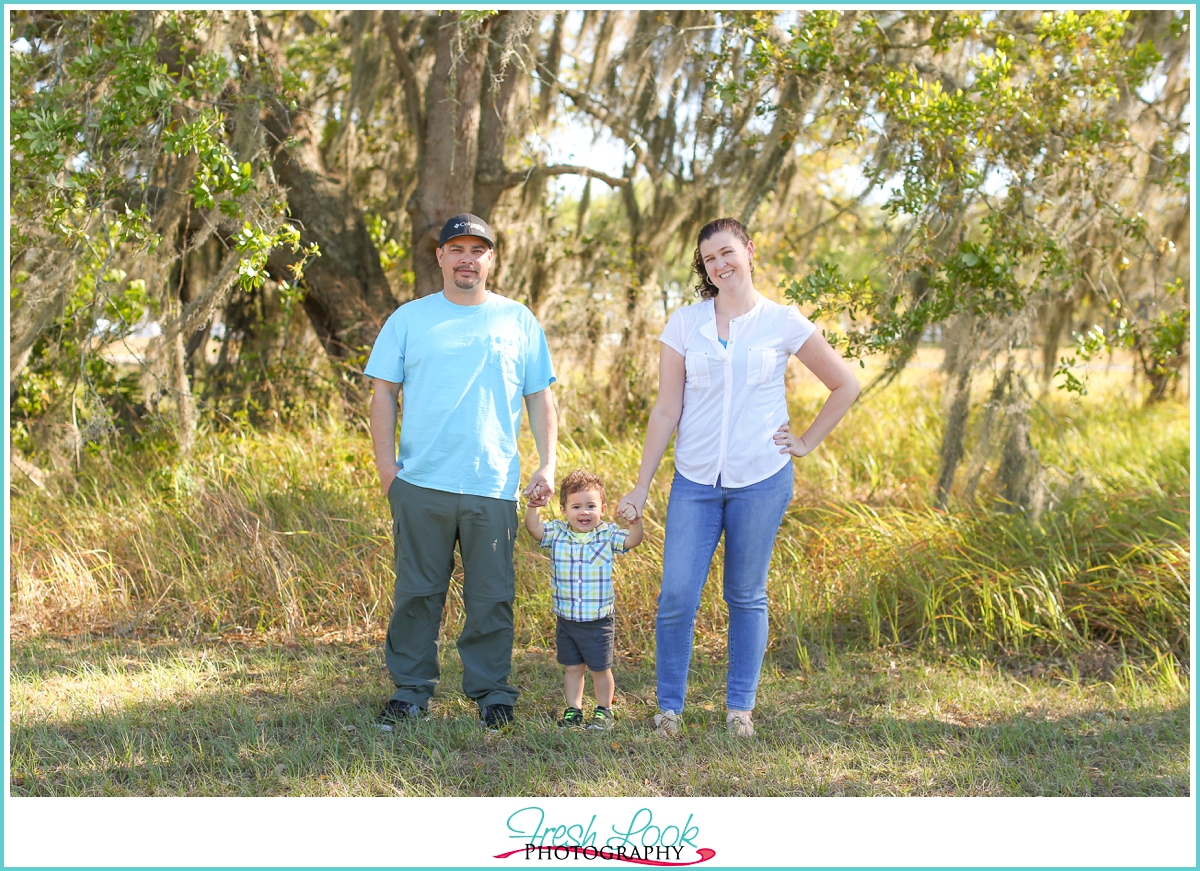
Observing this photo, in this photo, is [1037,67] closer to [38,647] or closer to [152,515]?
[152,515]

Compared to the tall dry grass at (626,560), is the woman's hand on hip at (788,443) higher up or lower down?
higher up

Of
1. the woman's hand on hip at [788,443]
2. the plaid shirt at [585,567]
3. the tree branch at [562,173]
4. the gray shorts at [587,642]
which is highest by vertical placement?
the tree branch at [562,173]

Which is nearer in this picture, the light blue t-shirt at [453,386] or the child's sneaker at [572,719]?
the light blue t-shirt at [453,386]

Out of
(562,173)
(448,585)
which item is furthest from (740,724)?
(562,173)

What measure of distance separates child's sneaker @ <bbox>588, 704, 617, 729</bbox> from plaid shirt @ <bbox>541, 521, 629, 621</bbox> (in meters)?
0.36

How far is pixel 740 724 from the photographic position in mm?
3389

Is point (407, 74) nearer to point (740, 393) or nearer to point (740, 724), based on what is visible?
point (740, 393)

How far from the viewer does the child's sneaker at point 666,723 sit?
337 cm

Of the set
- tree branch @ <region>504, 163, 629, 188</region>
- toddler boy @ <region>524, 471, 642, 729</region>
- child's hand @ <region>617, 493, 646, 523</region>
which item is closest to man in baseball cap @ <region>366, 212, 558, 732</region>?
toddler boy @ <region>524, 471, 642, 729</region>

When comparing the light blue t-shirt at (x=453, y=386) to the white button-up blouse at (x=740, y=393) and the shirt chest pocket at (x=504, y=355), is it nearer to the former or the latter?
the shirt chest pocket at (x=504, y=355)

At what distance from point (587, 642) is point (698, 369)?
1014 mm

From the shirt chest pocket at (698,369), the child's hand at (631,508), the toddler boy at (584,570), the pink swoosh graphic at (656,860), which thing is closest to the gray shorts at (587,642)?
the toddler boy at (584,570)

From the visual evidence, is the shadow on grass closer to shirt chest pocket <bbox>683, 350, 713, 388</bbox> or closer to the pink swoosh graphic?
the pink swoosh graphic

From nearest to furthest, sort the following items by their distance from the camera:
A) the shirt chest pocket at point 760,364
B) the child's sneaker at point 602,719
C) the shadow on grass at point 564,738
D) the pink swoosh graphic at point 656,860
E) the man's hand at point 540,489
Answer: the pink swoosh graphic at point 656,860 → the shadow on grass at point 564,738 → the shirt chest pocket at point 760,364 → the man's hand at point 540,489 → the child's sneaker at point 602,719
